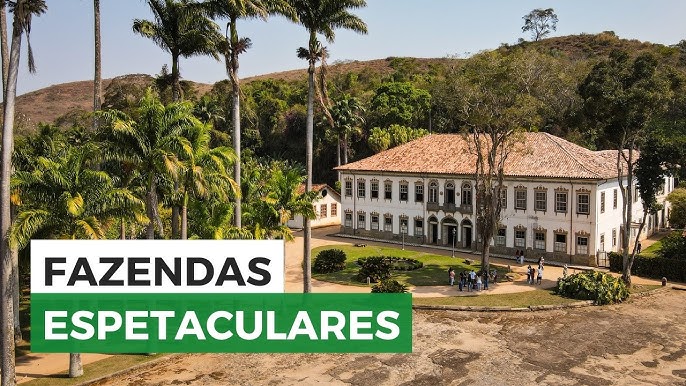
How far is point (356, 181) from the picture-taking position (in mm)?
54219

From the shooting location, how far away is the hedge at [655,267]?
36.7 m

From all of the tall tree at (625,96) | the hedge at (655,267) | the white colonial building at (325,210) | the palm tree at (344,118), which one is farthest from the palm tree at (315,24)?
the palm tree at (344,118)

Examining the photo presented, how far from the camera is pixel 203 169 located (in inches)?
913

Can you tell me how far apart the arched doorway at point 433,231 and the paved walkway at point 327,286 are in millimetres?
1155

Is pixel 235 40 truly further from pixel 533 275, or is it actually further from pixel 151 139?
pixel 533 275

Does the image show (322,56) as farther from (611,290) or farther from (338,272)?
(611,290)

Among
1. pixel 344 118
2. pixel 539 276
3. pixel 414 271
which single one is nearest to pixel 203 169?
pixel 414 271

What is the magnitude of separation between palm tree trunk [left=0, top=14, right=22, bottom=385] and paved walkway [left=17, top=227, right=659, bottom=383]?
11.3 ft

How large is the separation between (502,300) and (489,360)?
957 centimetres

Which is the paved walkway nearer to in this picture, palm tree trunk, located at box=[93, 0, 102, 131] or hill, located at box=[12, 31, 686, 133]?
palm tree trunk, located at box=[93, 0, 102, 131]

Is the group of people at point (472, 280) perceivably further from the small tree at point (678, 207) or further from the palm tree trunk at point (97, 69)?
the small tree at point (678, 207)

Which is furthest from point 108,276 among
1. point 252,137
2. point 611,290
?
point 252,137

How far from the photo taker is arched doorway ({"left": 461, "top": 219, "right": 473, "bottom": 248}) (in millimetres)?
47250

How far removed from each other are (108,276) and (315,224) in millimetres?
42618
